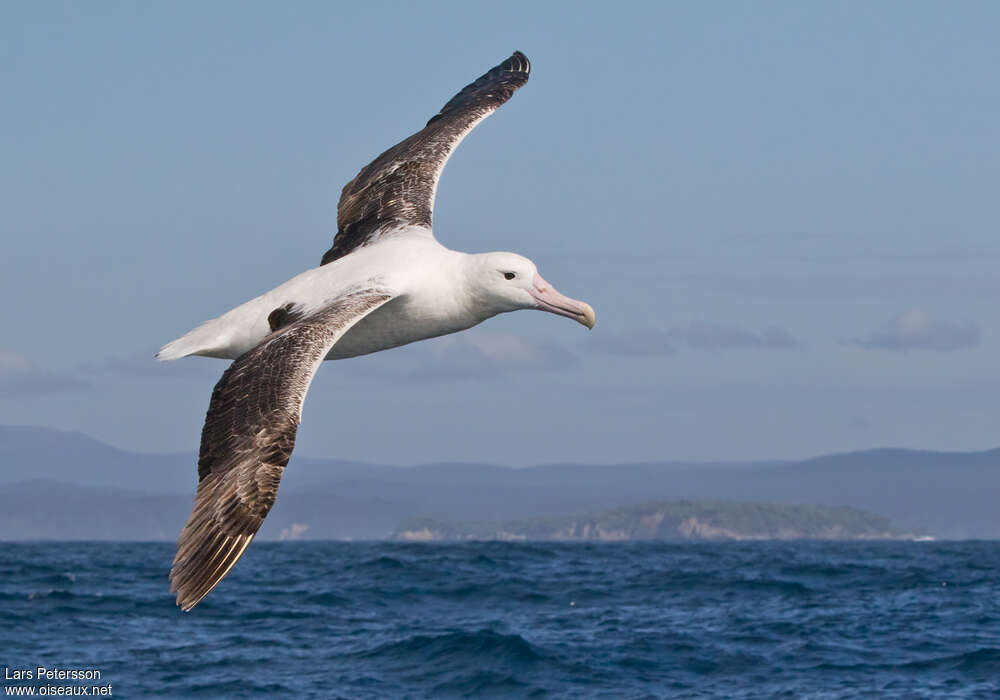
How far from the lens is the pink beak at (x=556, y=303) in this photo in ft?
37.0

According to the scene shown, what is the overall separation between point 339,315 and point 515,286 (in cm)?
173

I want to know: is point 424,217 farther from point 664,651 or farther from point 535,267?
point 664,651

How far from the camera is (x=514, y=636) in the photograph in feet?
106

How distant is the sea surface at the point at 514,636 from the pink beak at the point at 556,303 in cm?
1670

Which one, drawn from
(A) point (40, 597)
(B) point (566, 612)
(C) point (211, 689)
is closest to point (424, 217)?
(C) point (211, 689)

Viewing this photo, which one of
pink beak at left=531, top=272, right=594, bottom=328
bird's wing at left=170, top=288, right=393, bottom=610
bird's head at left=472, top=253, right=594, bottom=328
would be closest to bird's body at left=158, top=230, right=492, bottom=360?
bird's head at left=472, top=253, right=594, bottom=328

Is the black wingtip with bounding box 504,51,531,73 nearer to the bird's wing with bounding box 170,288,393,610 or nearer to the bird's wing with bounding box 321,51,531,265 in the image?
the bird's wing with bounding box 321,51,531,265

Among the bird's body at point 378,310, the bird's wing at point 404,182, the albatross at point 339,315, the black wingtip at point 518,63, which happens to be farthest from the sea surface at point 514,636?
the bird's body at point 378,310

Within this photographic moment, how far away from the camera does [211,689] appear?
27.5 metres

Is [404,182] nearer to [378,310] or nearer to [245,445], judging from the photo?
[378,310]

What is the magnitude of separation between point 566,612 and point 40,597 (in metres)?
17.5

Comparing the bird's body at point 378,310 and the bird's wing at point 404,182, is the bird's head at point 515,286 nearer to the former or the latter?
the bird's body at point 378,310

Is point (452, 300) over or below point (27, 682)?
over

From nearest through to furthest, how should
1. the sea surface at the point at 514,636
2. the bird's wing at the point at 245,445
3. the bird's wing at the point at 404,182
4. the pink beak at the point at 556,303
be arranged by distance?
the bird's wing at the point at 245,445 < the pink beak at the point at 556,303 < the bird's wing at the point at 404,182 < the sea surface at the point at 514,636
